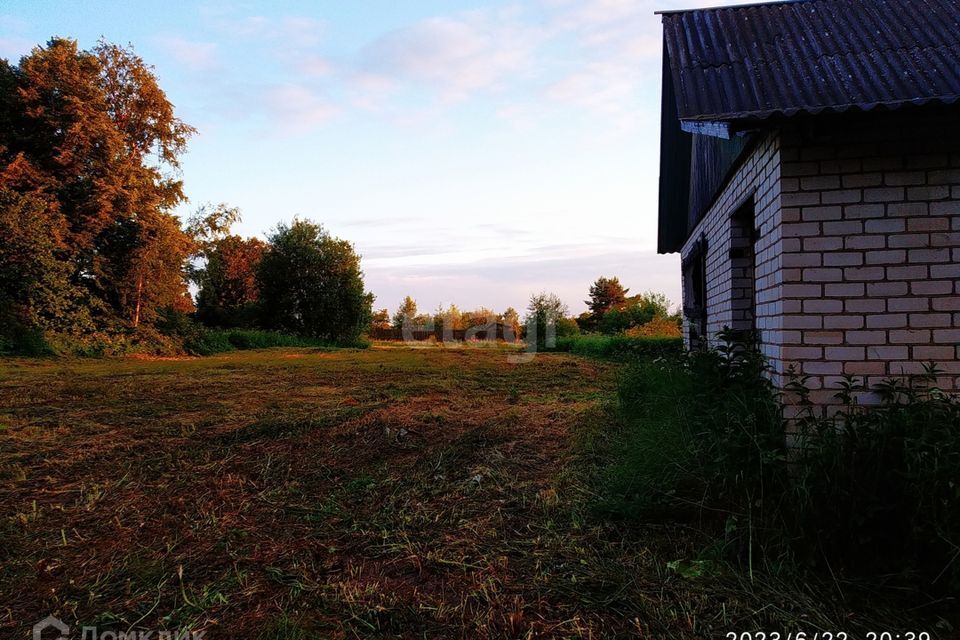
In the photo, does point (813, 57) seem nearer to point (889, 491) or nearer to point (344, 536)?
point (889, 491)

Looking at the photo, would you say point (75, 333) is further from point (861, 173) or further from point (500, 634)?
point (861, 173)

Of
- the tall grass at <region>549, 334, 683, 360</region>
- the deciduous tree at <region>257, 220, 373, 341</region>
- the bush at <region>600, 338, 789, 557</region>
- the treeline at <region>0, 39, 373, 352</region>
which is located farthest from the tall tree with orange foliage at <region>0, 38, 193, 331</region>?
the bush at <region>600, 338, 789, 557</region>

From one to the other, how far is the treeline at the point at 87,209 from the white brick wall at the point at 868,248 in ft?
57.4

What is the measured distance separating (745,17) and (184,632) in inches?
210

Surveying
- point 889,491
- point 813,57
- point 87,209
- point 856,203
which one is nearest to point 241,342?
point 87,209

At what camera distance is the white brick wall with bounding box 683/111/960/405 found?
2.47 metres

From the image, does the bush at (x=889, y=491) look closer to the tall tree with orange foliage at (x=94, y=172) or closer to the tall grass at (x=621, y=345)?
the tall grass at (x=621, y=345)

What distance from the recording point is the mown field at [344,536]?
6.28ft

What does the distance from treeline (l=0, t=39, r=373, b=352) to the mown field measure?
37.5ft

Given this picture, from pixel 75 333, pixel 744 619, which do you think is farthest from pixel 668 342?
pixel 75 333

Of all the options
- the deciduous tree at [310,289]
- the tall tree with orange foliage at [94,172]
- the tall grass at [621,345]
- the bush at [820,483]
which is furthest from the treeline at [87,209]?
the bush at [820,483]

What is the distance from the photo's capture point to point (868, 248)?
8.28ft

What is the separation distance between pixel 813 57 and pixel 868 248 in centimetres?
141

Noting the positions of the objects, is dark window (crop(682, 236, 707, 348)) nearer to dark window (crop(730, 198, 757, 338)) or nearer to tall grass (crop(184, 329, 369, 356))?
dark window (crop(730, 198, 757, 338))
